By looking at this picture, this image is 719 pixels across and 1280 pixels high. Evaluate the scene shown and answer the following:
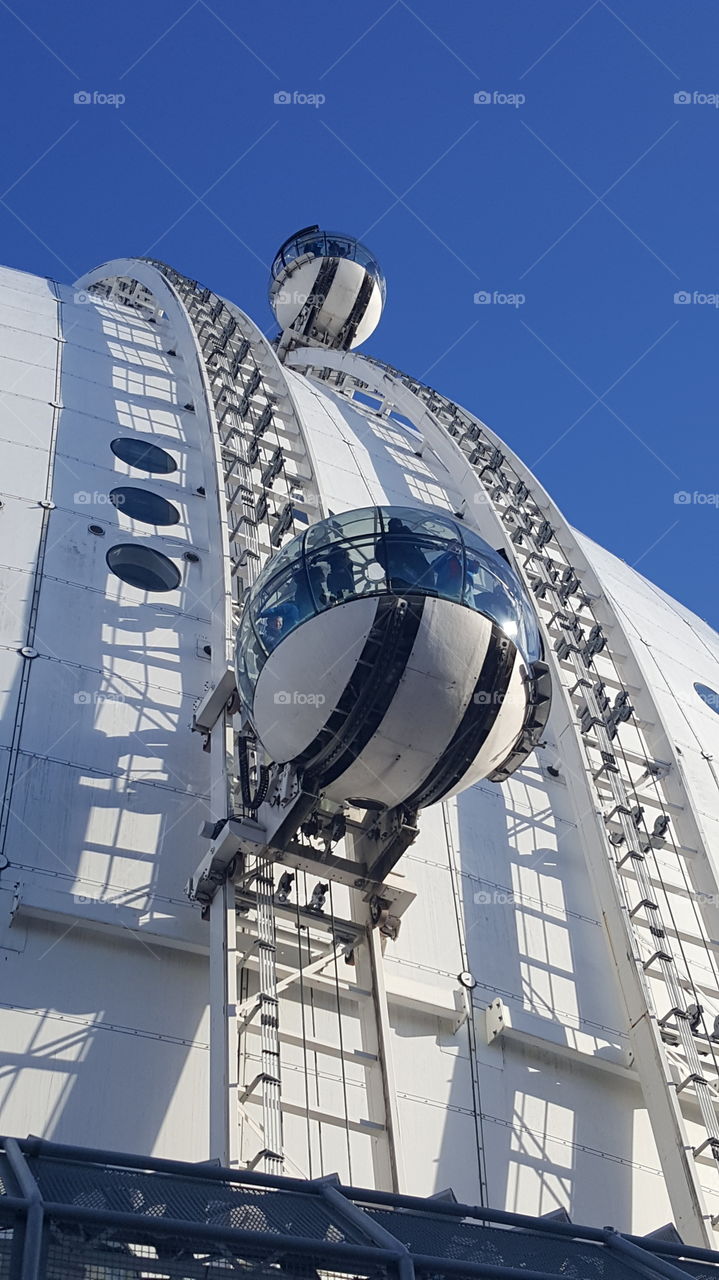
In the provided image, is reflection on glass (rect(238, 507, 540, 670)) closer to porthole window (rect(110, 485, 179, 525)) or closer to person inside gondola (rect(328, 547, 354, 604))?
person inside gondola (rect(328, 547, 354, 604))

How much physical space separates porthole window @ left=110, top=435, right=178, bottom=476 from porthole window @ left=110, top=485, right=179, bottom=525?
1.00 meters

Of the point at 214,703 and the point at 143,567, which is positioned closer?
the point at 214,703

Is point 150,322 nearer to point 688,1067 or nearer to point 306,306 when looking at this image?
point 306,306

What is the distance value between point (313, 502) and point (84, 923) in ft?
35.7

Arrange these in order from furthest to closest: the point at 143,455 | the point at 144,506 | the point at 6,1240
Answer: the point at 143,455, the point at 144,506, the point at 6,1240

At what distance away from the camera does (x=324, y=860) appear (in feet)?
53.5

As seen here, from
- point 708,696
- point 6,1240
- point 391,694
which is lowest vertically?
point 6,1240

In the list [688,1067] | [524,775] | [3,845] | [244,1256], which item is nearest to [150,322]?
[524,775]

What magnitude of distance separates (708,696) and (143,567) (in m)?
13.0

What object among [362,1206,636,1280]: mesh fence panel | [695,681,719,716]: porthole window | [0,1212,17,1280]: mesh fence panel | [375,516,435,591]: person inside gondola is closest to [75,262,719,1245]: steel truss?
[375,516,435,591]: person inside gondola

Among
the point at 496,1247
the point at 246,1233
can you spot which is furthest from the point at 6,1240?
the point at 496,1247

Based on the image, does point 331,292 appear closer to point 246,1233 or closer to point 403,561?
point 403,561

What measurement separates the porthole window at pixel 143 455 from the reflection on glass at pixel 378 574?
30.0 feet

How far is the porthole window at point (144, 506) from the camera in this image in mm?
23188
